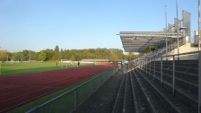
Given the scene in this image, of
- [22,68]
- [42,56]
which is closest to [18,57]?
[42,56]

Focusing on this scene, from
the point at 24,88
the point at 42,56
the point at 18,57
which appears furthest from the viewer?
the point at 18,57

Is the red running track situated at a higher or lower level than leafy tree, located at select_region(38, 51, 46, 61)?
lower

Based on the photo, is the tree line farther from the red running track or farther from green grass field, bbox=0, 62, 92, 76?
the red running track

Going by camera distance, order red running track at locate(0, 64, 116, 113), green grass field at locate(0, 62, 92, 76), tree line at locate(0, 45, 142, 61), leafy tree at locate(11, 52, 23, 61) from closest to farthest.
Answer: red running track at locate(0, 64, 116, 113) < green grass field at locate(0, 62, 92, 76) < tree line at locate(0, 45, 142, 61) < leafy tree at locate(11, 52, 23, 61)

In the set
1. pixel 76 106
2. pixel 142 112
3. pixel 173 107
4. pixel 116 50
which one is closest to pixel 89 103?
pixel 76 106

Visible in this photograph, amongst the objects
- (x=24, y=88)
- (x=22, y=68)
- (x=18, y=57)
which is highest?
(x=18, y=57)

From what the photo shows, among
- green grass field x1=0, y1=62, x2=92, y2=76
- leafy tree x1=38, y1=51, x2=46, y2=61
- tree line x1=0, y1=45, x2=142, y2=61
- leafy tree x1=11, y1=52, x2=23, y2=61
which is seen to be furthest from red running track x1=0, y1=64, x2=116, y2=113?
leafy tree x1=11, y1=52, x2=23, y2=61

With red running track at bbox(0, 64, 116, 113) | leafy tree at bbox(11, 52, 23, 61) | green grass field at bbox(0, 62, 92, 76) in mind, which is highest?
leafy tree at bbox(11, 52, 23, 61)

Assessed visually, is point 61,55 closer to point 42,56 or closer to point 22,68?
point 42,56

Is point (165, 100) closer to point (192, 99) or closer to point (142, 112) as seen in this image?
point (142, 112)

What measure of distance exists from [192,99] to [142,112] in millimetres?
2017

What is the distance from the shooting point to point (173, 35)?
3203 cm

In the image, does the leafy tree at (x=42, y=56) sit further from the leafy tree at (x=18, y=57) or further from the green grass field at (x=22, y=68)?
the green grass field at (x=22, y=68)

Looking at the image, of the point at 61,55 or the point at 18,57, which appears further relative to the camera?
the point at 18,57
